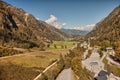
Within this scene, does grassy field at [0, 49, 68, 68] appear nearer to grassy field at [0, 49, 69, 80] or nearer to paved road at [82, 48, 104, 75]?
grassy field at [0, 49, 69, 80]

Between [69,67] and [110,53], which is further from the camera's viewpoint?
[110,53]

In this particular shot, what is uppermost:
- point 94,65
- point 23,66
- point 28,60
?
point 28,60

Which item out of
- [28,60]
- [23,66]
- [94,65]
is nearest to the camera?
[94,65]

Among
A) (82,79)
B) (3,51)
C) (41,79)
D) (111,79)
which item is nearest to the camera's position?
(111,79)

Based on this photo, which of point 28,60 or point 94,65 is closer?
point 94,65

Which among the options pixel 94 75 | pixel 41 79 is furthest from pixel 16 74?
pixel 94 75

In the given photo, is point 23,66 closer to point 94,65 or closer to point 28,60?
point 28,60

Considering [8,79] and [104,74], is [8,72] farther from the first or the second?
[104,74]

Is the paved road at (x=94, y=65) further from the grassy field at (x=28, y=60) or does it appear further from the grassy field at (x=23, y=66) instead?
the grassy field at (x=28, y=60)

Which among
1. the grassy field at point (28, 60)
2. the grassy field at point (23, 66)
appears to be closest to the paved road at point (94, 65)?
the grassy field at point (23, 66)

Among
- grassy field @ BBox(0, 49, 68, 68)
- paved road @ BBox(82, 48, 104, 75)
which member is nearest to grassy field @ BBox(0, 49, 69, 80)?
grassy field @ BBox(0, 49, 68, 68)

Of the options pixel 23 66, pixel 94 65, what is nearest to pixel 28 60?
pixel 23 66
